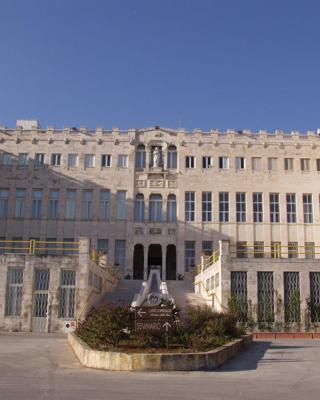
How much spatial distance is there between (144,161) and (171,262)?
32.7 feet

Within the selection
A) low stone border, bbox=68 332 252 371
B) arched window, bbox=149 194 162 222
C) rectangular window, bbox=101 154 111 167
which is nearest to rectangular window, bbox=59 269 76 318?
low stone border, bbox=68 332 252 371

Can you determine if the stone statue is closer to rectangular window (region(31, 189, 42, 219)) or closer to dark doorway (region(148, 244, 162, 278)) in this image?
dark doorway (region(148, 244, 162, 278))

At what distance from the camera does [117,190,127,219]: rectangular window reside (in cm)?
4938

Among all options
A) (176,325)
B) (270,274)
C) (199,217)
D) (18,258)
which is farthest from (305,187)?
(176,325)

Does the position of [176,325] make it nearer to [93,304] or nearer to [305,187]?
[93,304]

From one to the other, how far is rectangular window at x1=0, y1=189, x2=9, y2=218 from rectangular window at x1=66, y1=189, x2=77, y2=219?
562cm

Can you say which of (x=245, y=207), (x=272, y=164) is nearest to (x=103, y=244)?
(x=245, y=207)

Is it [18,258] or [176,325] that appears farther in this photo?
[18,258]

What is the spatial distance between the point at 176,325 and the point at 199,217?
32551 mm

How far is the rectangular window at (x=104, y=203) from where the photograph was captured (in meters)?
49.3

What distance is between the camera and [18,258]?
29141 millimetres

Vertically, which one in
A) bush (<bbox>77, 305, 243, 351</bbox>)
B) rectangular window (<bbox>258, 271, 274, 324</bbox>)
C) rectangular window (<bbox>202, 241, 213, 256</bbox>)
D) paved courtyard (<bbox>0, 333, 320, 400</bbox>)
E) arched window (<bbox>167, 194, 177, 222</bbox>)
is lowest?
paved courtyard (<bbox>0, 333, 320, 400</bbox>)

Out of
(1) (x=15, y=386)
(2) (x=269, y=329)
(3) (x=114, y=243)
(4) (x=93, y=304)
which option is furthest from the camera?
(3) (x=114, y=243)

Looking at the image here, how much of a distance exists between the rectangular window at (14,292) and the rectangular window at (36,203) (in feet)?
66.9
